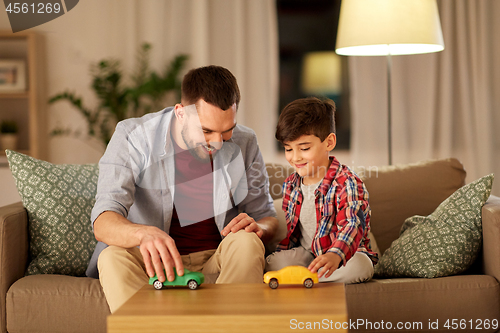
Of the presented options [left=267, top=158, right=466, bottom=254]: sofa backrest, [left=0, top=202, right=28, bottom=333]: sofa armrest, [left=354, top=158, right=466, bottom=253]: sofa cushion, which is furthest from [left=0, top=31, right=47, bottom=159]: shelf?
[left=354, top=158, right=466, bottom=253]: sofa cushion

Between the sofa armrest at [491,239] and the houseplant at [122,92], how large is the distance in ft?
8.14

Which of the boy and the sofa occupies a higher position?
the boy

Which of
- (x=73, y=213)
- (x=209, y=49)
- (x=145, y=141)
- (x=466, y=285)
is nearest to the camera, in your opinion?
(x=466, y=285)

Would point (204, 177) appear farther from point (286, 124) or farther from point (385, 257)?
point (385, 257)

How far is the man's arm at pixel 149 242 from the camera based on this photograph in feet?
3.58

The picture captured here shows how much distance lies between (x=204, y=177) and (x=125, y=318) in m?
0.85

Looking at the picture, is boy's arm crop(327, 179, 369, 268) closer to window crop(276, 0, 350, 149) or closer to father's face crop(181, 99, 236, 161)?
father's face crop(181, 99, 236, 161)

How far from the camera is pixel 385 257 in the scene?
1707 mm

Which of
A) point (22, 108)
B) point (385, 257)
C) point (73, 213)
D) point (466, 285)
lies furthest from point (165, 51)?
point (466, 285)

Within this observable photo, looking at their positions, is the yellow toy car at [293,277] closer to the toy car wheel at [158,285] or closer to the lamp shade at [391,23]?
the toy car wheel at [158,285]

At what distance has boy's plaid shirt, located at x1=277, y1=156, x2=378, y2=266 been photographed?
1522 mm

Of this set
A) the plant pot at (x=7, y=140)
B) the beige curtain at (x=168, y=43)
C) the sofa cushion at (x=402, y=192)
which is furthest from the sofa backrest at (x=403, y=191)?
the plant pot at (x=7, y=140)

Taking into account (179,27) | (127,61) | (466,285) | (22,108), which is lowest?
(466,285)

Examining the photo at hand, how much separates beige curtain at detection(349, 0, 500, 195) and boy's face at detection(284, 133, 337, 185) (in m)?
1.87
